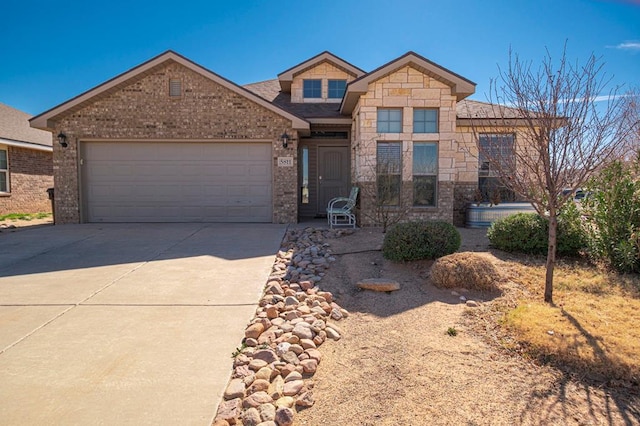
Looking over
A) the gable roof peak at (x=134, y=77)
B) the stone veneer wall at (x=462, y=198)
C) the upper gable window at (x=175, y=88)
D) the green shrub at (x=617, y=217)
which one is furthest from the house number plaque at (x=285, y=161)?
the green shrub at (x=617, y=217)

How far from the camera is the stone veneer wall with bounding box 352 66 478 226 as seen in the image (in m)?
9.76

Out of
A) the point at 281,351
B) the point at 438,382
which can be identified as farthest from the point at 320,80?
the point at 438,382

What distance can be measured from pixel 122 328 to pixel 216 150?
812cm

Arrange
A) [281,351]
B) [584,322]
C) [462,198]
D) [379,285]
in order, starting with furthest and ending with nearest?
[462,198], [379,285], [584,322], [281,351]

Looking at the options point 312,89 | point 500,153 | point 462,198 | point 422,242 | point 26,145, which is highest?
point 312,89

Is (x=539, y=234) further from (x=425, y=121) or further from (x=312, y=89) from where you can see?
(x=312, y=89)

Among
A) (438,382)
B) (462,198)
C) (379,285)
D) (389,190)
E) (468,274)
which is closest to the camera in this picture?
(438,382)

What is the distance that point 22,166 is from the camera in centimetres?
1535

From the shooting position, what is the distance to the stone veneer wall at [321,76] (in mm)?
13703

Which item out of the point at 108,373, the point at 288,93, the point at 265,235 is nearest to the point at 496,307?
the point at 108,373

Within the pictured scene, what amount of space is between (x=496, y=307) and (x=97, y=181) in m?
10.9

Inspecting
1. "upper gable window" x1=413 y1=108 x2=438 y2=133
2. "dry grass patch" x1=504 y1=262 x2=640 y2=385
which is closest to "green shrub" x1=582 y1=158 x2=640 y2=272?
"dry grass patch" x1=504 y1=262 x2=640 y2=385

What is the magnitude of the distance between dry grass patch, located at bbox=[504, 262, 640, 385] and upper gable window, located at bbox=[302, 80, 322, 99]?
10136mm

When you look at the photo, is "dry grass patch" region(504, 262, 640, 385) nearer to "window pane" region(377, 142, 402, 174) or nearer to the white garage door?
"window pane" region(377, 142, 402, 174)
